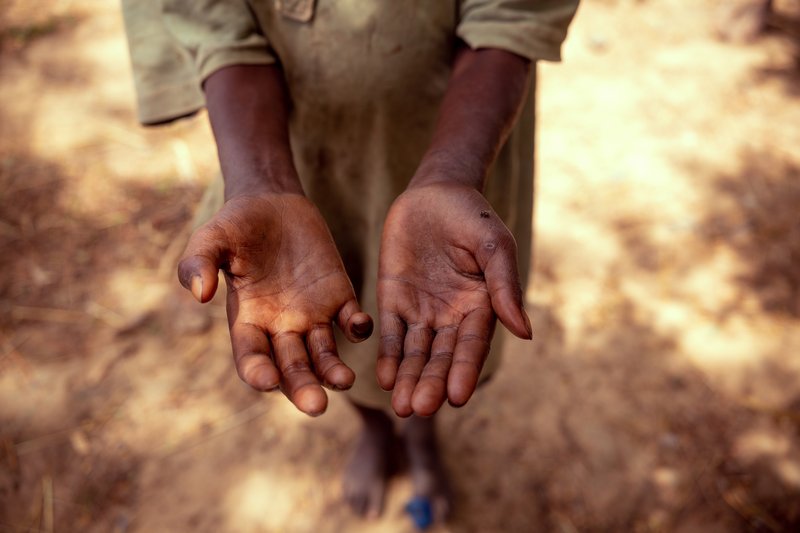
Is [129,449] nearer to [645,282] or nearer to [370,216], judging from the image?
[370,216]

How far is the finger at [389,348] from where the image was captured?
3.45 ft

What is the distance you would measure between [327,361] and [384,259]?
0.22m

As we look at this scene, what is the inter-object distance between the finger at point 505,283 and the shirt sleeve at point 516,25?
0.42 metres

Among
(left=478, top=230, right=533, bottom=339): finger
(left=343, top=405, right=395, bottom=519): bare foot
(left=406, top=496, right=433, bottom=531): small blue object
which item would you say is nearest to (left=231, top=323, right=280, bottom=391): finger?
(left=478, top=230, right=533, bottom=339): finger

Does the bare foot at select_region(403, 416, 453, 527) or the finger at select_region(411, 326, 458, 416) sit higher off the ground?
the finger at select_region(411, 326, 458, 416)

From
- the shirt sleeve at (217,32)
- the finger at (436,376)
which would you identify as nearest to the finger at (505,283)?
the finger at (436,376)

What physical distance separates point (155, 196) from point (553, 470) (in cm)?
222

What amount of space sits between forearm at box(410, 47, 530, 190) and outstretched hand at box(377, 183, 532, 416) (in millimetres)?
57

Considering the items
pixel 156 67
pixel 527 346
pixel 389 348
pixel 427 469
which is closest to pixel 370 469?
pixel 427 469

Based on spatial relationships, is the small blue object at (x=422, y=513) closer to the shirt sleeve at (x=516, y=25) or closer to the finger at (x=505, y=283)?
the finger at (x=505, y=283)

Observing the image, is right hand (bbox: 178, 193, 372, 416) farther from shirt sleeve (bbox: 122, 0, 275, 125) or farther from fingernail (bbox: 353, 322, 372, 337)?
shirt sleeve (bbox: 122, 0, 275, 125)

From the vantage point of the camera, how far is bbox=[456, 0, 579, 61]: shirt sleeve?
3.93ft

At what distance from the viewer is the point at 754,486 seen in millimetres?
2049

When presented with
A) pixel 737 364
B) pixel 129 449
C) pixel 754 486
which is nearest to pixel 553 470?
pixel 754 486
